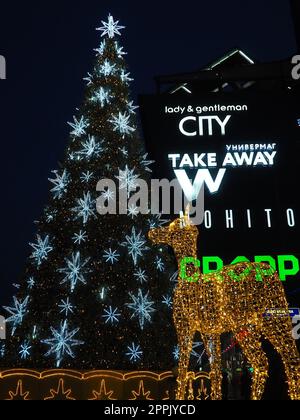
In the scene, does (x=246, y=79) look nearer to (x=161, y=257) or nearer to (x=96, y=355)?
(x=161, y=257)

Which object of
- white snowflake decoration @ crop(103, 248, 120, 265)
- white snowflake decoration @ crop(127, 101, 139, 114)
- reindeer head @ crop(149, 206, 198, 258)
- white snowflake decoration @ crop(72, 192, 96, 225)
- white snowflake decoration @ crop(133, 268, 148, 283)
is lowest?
reindeer head @ crop(149, 206, 198, 258)

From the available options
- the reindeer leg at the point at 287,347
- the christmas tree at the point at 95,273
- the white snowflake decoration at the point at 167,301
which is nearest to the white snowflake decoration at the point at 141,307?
the christmas tree at the point at 95,273

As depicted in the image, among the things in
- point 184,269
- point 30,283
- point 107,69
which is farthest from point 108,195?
point 184,269

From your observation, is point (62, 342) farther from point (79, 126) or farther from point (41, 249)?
point (79, 126)

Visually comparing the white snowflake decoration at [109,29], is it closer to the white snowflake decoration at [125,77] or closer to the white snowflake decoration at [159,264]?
the white snowflake decoration at [125,77]

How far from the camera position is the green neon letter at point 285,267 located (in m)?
14.7

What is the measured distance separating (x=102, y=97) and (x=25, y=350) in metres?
6.48

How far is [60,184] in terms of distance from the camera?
429 inches

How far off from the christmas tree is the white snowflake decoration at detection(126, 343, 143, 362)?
0.07 ft

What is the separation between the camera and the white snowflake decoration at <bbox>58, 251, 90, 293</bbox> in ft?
32.1

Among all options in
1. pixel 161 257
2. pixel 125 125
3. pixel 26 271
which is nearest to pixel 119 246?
pixel 161 257

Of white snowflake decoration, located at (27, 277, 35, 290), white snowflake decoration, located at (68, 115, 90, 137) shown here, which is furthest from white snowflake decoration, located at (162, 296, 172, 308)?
white snowflake decoration, located at (68, 115, 90, 137)

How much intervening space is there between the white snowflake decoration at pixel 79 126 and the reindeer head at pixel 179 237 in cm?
534

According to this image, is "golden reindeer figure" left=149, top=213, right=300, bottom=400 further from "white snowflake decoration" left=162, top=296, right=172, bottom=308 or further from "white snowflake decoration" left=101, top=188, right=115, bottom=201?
"white snowflake decoration" left=101, top=188, right=115, bottom=201
